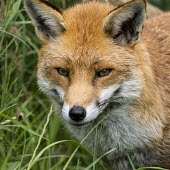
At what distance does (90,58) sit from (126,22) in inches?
23.3

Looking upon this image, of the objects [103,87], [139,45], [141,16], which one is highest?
[141,16]

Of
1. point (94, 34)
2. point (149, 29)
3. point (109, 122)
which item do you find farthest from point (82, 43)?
point (149, 29)

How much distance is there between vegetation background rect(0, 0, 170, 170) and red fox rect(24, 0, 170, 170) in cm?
48

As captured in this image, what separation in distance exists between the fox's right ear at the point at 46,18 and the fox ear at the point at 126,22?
1.78 ft

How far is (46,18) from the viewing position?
4.63 meters

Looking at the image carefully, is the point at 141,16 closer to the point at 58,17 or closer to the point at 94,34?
the point at 94,34

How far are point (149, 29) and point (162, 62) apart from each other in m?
0.69

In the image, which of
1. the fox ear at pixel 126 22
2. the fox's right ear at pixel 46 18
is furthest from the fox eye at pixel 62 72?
the fox ear at pixel 126 22

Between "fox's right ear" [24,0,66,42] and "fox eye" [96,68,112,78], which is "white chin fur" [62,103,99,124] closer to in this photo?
"fox eye" [96,68,112,78]

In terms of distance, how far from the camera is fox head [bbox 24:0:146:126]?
13.8ft

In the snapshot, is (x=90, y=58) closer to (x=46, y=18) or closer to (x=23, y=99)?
(x=46, y=18)

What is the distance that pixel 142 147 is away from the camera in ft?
15.6

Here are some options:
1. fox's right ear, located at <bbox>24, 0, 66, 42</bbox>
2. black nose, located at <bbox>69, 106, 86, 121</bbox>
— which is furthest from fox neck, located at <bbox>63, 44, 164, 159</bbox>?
fox's right ear, located at <bbox>24, 0, 66, 42</bbox>

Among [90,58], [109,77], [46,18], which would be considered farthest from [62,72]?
[46,18]
